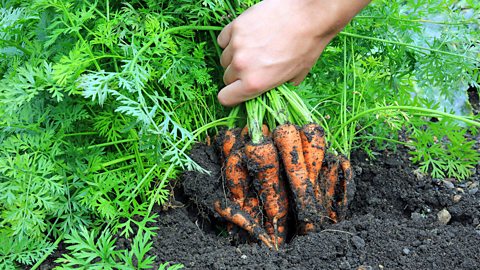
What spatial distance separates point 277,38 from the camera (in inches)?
78.2

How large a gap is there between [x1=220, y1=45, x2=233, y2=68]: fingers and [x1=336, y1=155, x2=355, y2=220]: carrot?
54 centimetres

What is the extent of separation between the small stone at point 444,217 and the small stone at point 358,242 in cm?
48

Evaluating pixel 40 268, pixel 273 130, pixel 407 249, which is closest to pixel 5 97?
pixel 40 268

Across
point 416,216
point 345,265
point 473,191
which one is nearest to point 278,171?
point 345,265

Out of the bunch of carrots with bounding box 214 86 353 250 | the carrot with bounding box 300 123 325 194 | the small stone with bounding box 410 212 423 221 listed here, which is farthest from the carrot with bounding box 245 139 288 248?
the small stone with bounding box 410 212 423 221

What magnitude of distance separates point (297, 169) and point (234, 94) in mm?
340

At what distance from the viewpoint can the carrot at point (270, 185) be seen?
208 centimetres

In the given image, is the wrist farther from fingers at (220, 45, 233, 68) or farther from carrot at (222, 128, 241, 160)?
carrot at (222, 128, 241, 160)

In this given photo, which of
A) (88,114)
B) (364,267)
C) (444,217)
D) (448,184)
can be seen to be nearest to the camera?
(364,267)

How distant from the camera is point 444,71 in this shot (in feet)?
7.90

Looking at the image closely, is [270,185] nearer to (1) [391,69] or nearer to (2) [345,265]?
(2) [345,265]

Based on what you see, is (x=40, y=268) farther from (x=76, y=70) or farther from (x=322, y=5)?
(x=322, y=5)

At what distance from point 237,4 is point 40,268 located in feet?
3.73

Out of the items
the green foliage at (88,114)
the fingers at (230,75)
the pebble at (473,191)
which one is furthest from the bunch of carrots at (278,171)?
the pebble at (473,191)
